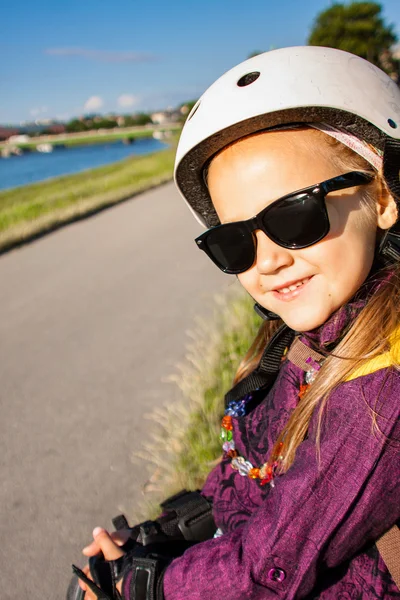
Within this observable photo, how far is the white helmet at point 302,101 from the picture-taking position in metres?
1.50

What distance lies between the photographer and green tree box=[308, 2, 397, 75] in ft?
140

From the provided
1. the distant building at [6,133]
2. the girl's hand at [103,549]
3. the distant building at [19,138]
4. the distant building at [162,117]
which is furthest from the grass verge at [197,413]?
the distant building at [162,117]

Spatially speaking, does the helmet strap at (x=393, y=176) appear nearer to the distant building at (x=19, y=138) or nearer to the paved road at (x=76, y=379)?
the paved road at (x=76, y=379)

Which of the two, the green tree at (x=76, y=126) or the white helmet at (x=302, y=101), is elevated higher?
the green tree at (x=76, y=126)

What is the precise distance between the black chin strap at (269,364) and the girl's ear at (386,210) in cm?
45

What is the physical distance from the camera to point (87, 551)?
1769mm

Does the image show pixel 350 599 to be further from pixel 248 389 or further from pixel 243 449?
pixel 248 389

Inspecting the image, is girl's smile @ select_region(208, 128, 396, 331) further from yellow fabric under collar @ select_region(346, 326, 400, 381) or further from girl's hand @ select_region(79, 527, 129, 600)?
girl's hand @ select_region(79, 527, 129, 600)

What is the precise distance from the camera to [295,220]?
1389mm

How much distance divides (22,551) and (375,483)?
6.03ft

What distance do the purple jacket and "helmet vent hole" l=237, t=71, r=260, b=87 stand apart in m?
0.99

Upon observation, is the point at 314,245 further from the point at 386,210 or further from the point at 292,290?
the point at 386,210

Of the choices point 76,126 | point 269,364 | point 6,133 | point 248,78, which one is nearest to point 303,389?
point 269,364

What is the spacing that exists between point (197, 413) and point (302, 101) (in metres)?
1.98
